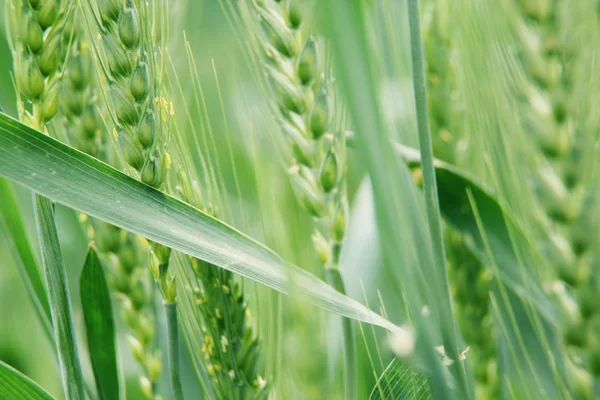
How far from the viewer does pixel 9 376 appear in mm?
429

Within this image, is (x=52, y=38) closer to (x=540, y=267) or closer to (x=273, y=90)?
(x=273, y=90)

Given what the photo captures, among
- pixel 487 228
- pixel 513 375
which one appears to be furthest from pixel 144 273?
pixel 513 375

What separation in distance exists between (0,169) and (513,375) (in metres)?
0.56

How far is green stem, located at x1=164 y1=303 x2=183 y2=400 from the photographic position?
43cm

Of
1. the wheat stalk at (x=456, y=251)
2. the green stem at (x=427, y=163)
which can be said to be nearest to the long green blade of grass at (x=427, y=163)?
the green stem at (x=427, y=163)

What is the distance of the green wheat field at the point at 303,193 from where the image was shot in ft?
1.09

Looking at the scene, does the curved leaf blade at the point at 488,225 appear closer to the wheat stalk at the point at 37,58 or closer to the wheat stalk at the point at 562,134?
the wheat stalk at the point at 562,134

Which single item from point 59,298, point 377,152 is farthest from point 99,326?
point 377,152

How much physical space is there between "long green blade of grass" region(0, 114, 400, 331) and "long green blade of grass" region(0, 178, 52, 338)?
142 mm

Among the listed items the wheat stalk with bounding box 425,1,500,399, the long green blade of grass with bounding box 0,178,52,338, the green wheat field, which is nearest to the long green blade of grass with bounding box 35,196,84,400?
the green wheat field

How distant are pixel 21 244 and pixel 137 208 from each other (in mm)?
176

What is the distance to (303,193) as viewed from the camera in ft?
1.49

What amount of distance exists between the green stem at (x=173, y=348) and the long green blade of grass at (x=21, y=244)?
14 cm

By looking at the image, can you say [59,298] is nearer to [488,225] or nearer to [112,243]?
[112,243]
